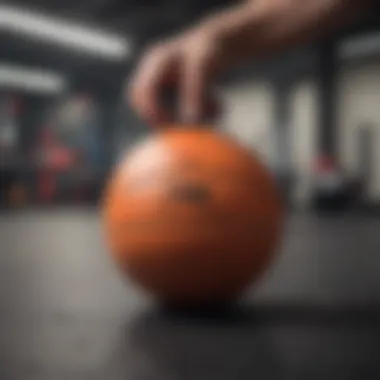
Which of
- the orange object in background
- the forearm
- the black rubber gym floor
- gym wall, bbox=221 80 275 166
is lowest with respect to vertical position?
the black rubber gym floor

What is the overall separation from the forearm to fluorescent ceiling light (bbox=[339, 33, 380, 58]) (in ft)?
30.2

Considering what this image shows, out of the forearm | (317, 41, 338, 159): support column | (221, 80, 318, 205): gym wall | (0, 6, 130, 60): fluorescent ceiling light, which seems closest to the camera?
the forearm

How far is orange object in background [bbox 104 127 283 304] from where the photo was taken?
4.64 feet

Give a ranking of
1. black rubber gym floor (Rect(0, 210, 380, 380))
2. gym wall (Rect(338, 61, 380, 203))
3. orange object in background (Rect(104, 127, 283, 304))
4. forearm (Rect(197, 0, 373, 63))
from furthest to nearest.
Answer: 1. gym wall (Rect(338, 61, 380, 203))
2. orange object in background (Rect(104, 127, 283, 304))
3. forearm (Rect(197, 0, 373, 63))
4. black rubber gym floor (Rect(0, 210, 380, 380))

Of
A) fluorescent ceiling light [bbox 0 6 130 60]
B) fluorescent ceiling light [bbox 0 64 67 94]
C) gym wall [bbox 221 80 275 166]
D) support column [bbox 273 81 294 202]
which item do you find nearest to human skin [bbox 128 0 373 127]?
fluorescent ceiling light [bbox 0 6 130 60]

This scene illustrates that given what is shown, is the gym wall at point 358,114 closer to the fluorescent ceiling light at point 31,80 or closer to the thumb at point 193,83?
the fluorescent ceiling light at point 31,80

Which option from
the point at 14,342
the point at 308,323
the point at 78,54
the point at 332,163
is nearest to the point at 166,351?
the point at 14,342

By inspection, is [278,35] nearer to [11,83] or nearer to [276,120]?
[276,120]

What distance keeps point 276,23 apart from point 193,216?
37 cm

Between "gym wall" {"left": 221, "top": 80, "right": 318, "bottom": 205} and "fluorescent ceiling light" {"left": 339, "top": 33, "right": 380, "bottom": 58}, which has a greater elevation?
"fluorescent ceiling light" {"left": 339, "top": 33, "right": 380, "bottom": 58}

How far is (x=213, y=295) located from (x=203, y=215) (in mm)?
176

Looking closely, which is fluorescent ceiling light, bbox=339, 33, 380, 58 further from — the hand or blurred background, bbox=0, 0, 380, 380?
the hand

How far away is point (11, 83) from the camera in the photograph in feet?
40.5

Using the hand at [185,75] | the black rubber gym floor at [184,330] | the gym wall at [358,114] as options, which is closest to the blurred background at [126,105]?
the gym wall at [358,114]
